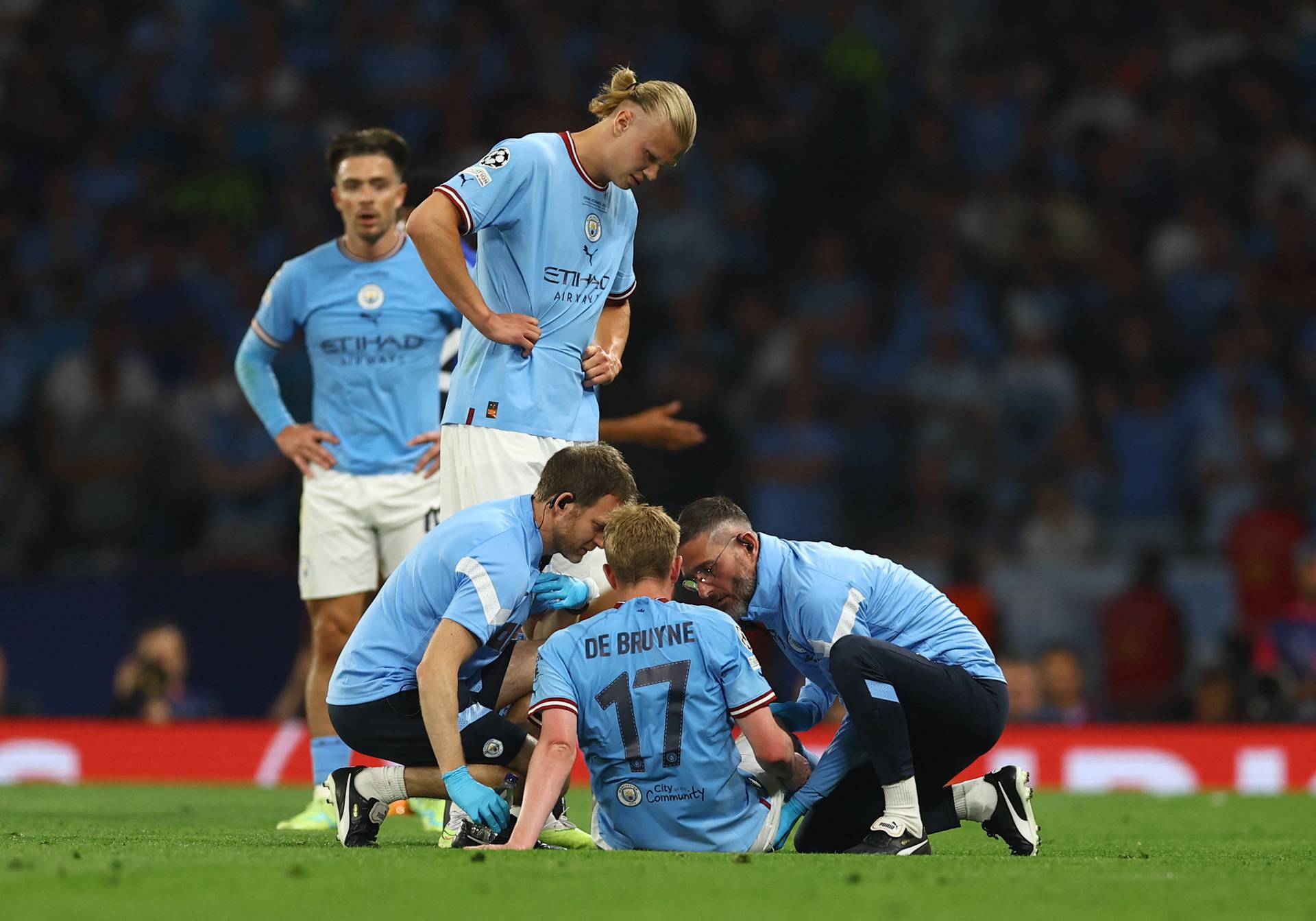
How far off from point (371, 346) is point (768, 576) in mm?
2854

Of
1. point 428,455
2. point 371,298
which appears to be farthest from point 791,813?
point 371,298

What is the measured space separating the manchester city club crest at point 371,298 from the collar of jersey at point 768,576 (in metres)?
2.78

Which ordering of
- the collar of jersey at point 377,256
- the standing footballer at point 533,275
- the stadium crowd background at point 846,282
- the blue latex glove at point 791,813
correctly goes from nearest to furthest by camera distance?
the blue latex glove at point 791,813, the standing footballer at point 533,275, the collar of jersey at point 377,256, the stadium crowd background at point 846,282

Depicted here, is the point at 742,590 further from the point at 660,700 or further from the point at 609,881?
the point at 609,881

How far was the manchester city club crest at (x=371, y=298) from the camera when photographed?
8.23 meters

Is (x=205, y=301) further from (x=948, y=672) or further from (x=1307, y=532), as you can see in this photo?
(x=948, y=672)

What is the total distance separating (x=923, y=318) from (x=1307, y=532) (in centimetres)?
344

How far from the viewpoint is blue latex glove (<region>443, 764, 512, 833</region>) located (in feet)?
18.7

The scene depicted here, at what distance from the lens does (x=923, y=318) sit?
1420cm

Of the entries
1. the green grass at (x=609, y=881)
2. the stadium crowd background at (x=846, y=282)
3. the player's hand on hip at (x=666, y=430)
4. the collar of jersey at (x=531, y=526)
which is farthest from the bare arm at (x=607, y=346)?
the stadium crowd background at (x=846, y=282)

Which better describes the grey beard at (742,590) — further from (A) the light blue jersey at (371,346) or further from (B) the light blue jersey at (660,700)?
(A) the light blue jersey at (371,346)

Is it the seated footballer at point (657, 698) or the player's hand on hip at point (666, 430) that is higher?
the player's hand on hip at point (666, 430)

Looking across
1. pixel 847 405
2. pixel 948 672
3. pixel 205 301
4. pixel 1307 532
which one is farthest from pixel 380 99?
pixel 948 672

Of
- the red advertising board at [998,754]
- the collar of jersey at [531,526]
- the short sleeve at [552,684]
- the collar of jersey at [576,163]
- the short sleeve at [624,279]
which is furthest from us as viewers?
the red advertising board at [998,754]
